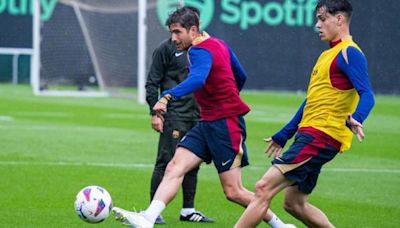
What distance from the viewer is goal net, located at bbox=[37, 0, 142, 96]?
29688 millimetres

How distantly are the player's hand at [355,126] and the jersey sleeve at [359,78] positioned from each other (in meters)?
0.04

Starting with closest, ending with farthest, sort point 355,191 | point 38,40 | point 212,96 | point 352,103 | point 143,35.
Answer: point 352,103
point 212,96
point 355,191
point 143,35
point 38,40

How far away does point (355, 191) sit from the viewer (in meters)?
13.0

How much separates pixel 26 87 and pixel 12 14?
9.84 ft

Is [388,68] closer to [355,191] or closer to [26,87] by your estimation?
[26,87]

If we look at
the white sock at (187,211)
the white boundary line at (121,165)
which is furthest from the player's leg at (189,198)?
the white boundary line at (121,165)

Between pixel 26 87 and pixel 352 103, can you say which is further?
pixel 26 87

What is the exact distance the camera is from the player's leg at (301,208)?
28.0ft

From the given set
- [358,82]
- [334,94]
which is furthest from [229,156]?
[358,82]

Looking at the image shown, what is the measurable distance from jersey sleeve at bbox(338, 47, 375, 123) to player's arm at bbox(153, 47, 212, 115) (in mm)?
1272

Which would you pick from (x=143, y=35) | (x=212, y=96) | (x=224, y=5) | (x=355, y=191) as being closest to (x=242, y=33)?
(x=224, y=5)

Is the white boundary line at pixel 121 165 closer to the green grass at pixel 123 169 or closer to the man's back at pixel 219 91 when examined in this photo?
the green grass at pixel 123 169

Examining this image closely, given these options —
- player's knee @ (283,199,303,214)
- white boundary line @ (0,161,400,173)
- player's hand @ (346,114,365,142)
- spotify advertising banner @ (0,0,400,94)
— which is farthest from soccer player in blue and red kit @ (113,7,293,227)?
spotify advertising banner @ (0,0,400,94)

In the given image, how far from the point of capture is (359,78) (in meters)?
7.98
